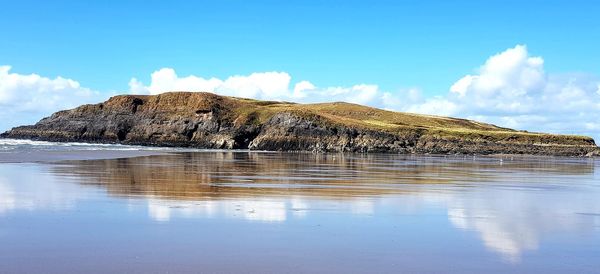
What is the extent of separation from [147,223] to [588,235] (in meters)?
9.62

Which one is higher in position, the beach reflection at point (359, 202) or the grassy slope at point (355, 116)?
the grassy slope at point (355, 116)

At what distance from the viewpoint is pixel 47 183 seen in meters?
22.8

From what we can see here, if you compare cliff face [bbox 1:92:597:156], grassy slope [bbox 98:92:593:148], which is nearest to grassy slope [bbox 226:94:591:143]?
grassy slope [bbox 98:92:593:148]

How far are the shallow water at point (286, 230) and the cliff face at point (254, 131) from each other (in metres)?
89.0

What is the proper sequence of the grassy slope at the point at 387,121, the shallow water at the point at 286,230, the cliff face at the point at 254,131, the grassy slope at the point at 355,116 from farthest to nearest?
the grassy slope at the point at 387,121
the grassy slope at the point at 355,116
the cliff face at the point at 254,131
the shallow water at the point at 286,230

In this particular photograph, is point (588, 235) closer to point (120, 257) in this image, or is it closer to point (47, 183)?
point (120, 257)

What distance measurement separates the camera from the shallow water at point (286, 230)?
9.73m

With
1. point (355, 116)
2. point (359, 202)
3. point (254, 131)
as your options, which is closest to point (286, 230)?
point (359, 202)

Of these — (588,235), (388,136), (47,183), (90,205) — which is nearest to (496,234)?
(588,235)

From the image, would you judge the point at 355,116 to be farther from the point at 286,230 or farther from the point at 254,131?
the point at 286,230

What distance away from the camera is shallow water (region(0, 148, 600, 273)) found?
9727 mm

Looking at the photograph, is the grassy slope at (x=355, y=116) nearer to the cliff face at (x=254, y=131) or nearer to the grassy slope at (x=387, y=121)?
the grassy slope at (x=387, y=121)

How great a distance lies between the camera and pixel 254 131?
409 ft

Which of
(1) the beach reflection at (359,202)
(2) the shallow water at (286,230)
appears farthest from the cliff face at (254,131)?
(2) the shallow water at (286,230)
